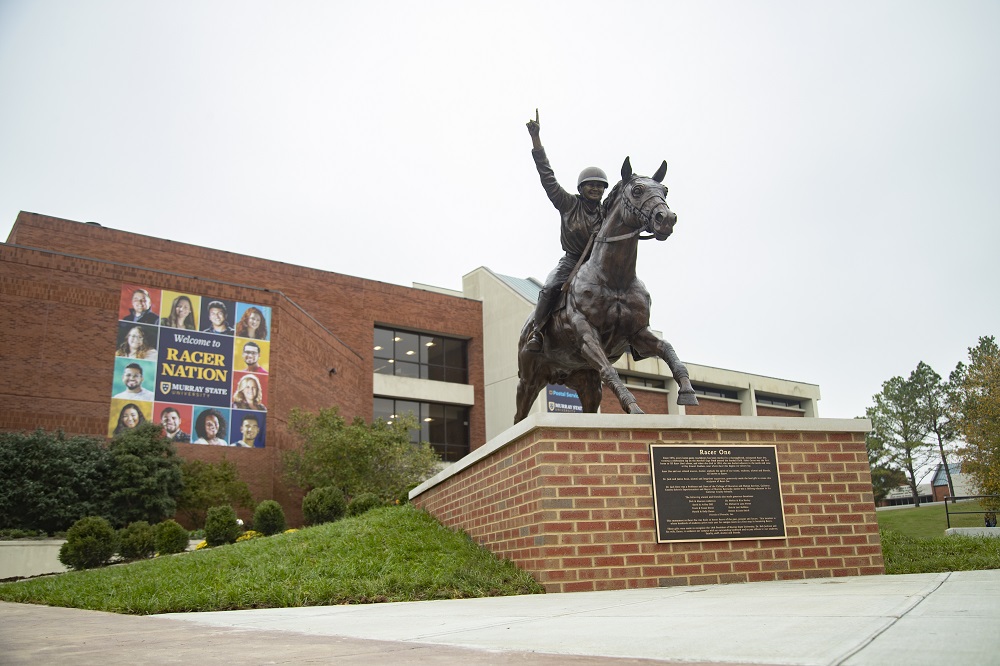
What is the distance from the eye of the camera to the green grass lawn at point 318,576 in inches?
278

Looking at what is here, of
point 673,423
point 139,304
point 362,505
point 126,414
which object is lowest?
point 362,505

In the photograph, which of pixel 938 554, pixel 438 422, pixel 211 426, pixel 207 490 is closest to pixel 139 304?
pixel 211 426

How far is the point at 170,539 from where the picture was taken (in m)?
20.4

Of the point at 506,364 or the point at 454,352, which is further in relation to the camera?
the point at 454,352

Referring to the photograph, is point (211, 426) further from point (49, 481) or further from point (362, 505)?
point (362, 505)

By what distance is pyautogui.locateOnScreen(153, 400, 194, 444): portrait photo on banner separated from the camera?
95.5 feet

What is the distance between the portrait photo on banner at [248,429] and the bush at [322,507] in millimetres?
10200

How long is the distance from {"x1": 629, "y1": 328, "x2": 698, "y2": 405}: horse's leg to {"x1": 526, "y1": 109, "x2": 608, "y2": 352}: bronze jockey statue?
4.19ft

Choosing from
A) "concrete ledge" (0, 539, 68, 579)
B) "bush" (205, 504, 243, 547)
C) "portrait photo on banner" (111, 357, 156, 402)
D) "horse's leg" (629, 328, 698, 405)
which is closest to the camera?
"horse's leg" (629, 328, 698, 405)

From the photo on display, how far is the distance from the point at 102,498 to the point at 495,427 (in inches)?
942

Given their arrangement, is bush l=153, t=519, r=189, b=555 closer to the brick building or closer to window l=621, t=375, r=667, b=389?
the brick building

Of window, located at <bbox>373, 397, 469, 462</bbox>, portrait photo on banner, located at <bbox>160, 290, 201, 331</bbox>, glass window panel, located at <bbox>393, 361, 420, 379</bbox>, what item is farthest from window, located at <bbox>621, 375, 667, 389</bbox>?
portrait photo on banner, located at <bbox>160, 290, 201, 331</bbox>

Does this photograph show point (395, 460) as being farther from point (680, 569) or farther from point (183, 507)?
point (680, 569)

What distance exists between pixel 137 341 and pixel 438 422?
20.0 meters
